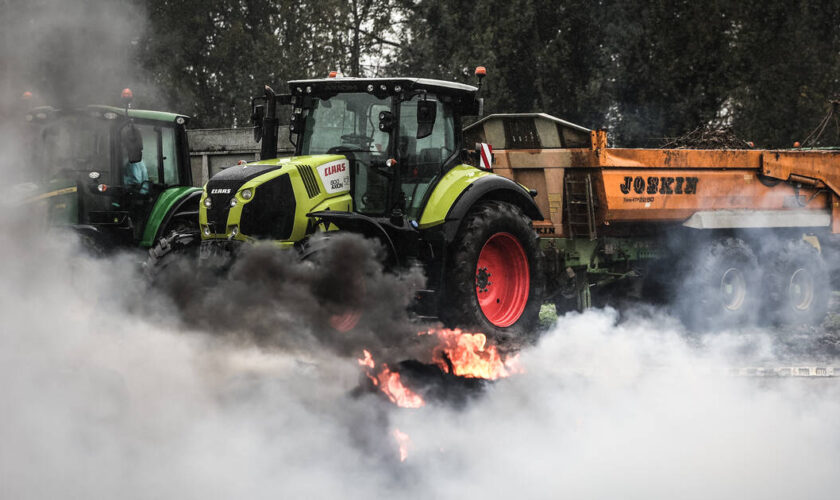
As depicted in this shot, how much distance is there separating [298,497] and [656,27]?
17.4 meters

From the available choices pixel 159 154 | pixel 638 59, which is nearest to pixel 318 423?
pixel 159 154

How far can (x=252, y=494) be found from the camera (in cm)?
601

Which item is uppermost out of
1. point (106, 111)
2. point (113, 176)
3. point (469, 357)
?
point (106, 111)

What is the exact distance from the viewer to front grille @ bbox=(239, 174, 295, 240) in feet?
25.6

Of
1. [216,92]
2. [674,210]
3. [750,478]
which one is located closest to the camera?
[750,478]

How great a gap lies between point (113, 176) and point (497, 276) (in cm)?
445

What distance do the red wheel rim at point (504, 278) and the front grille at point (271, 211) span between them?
183cm

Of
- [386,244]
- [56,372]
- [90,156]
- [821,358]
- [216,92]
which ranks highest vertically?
[216,92]

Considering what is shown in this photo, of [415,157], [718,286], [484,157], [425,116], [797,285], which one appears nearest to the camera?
[425,116]

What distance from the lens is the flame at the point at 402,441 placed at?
6.75m

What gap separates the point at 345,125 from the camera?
8.57 metres

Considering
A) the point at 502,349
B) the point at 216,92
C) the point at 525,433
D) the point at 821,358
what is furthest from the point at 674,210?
the point at 216,92

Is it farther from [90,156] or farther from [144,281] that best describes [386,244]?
[90,156]

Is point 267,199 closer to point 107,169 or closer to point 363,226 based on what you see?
point 363,226
